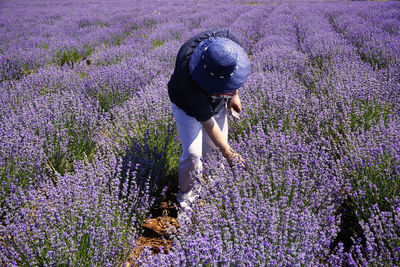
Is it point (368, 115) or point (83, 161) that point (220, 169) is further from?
point (368, 115)

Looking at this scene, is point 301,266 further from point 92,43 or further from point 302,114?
point 92,43

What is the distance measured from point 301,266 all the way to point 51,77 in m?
3.92

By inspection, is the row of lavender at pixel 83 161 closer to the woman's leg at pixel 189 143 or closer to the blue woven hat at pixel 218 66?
the woman's leg at pixel 189 143

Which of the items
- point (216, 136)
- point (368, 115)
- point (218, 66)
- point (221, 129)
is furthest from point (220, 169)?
point (368, 115)

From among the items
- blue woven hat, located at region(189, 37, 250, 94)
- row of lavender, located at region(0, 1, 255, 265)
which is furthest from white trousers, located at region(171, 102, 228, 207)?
blue woven hat, located at region(189, 37, 250, 94)

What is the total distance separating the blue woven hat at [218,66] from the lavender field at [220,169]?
1.88ft

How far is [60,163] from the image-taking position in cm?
262

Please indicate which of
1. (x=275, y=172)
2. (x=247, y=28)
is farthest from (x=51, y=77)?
(x=247, y=28)

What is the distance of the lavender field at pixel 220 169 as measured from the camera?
4.75ft

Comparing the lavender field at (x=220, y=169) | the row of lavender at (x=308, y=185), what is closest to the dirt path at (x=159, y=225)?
the lavender field at (x=220, y=169)

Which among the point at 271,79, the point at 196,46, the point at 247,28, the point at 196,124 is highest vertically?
the point at 196,46

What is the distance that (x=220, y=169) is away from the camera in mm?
1918

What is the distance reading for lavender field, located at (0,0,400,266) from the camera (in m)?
1.45

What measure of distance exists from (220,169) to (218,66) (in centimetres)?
72
